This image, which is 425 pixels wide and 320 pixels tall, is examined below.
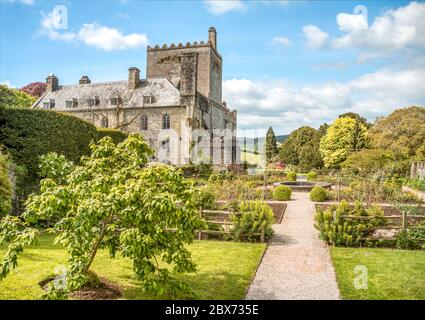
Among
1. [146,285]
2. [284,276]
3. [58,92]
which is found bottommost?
[284,276]

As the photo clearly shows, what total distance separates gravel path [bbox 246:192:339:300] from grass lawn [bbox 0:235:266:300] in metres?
0.35

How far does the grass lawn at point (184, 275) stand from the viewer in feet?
22.6

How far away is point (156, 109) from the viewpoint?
40.0m

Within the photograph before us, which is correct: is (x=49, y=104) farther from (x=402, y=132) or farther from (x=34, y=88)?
(x=402, y=132)

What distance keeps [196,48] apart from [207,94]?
21.9 feet

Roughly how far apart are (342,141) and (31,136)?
135 ft

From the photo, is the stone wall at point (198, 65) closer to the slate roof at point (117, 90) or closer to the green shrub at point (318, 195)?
the slate roof at point (117, 90)

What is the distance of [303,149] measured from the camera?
5431 cm

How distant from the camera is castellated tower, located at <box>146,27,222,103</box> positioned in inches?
1842

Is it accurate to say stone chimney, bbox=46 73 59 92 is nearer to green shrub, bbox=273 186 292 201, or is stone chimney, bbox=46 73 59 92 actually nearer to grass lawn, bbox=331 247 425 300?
green shrub, bbox=273 186 292 201

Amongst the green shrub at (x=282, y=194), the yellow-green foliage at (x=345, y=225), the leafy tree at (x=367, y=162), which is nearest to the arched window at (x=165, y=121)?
the leafy tree at (x=367, y=162)

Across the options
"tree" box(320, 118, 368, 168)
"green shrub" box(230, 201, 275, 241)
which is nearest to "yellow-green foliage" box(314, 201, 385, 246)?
"green shrub" box(230, 201, 275, 241)
